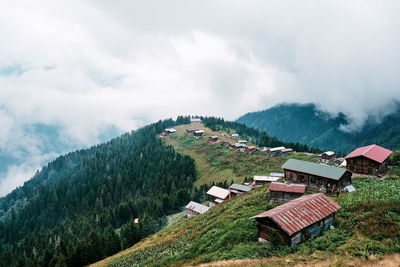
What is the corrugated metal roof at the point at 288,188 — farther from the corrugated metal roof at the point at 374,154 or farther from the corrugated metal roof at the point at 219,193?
the corrugated metal roof at the point at 219,193

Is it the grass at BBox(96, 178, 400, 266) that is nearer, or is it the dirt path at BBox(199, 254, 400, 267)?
the dirt path at BBox(199, 254, 400, 267)

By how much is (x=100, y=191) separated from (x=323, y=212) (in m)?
155

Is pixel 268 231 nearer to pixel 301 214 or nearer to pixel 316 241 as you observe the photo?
pixel 301 214

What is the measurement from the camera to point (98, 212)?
129 metres

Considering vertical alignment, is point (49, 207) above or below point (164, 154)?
below

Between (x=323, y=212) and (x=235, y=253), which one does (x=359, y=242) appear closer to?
(x=323, y=212)

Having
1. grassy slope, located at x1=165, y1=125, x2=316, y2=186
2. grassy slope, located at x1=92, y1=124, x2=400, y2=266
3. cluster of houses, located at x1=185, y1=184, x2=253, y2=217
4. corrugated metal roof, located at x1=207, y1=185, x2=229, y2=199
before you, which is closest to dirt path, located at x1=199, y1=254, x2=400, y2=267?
grassy slope, located at x1=92, y1=124, x2=400, y2=266

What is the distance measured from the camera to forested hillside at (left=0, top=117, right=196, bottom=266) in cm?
6849

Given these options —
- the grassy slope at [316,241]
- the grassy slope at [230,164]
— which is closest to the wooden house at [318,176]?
the grassy slope at [316,241]

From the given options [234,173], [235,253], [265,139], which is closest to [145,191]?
[234,173]

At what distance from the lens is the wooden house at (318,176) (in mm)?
48094

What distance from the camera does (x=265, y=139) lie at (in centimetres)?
18838

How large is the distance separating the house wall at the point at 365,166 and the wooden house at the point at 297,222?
32.8 m

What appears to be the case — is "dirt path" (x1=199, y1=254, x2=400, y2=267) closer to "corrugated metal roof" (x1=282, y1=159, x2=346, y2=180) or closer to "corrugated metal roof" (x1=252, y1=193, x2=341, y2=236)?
"corrugated metal roof" (x1=252, y1=193, x2=341, y2=236)
